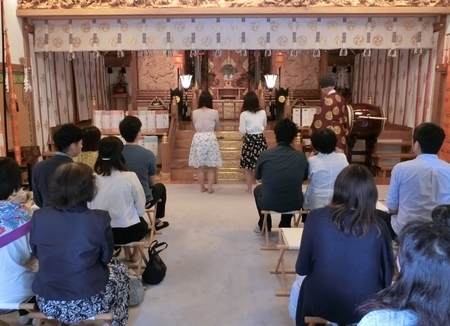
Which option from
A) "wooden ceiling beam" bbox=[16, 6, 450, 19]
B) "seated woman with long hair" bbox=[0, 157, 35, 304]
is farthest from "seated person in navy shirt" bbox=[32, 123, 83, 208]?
"wooden ceiling beam" bbox=[16, 6, 450, 19]

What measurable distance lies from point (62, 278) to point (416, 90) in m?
6.14

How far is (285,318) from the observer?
2.48 meters

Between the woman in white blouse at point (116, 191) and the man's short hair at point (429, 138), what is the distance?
6.31 ft

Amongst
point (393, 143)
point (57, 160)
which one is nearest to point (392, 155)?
point (393, 143)

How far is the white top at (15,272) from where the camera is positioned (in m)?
1.92

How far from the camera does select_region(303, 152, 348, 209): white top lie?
3043mm

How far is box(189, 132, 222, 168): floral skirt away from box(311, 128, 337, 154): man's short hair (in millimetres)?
2287

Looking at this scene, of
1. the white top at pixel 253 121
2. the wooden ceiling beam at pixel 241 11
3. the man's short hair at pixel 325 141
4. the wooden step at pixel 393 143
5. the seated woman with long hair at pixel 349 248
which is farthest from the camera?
the wooden step at pixel 393 143

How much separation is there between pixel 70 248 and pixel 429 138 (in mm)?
2194

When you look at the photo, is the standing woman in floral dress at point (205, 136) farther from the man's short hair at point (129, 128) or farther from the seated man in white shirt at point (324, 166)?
the seated man in white shirt at point (324, 166)

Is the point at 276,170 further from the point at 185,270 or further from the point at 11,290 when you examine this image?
the point at 11,290

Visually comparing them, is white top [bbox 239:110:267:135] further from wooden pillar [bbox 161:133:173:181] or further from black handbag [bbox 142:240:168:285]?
black handbag [bbox 142:240:168:285]

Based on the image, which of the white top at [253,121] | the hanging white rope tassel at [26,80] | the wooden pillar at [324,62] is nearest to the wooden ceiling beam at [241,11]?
the hanging white rope tassel at [26,80]

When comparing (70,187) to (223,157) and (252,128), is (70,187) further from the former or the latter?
(223,157)
